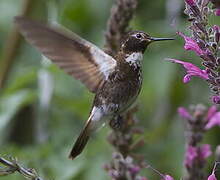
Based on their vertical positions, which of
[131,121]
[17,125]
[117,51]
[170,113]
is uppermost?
[117,51]

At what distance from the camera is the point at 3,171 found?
201cm

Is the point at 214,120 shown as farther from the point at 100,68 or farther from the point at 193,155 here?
the point at 100,68

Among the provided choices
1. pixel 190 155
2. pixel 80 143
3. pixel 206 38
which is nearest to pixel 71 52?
pixel 80 143

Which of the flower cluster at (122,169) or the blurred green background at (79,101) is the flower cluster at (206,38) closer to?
the flower cluster at (122,169)

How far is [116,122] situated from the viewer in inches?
112

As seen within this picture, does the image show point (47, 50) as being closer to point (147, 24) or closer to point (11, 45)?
point (11, 45)

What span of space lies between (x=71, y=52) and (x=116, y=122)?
0.37 metres

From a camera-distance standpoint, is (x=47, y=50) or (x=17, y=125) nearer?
(x=47, y=50)

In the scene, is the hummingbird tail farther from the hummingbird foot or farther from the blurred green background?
the blurred green background

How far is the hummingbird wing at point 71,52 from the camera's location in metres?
2.65

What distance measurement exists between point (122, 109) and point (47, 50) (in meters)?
0.42

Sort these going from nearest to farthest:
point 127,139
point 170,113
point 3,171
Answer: point 3,171, point 127,139, point 170,113

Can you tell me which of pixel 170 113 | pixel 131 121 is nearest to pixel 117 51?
pixel 131 121

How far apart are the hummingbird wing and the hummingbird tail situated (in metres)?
0.19
